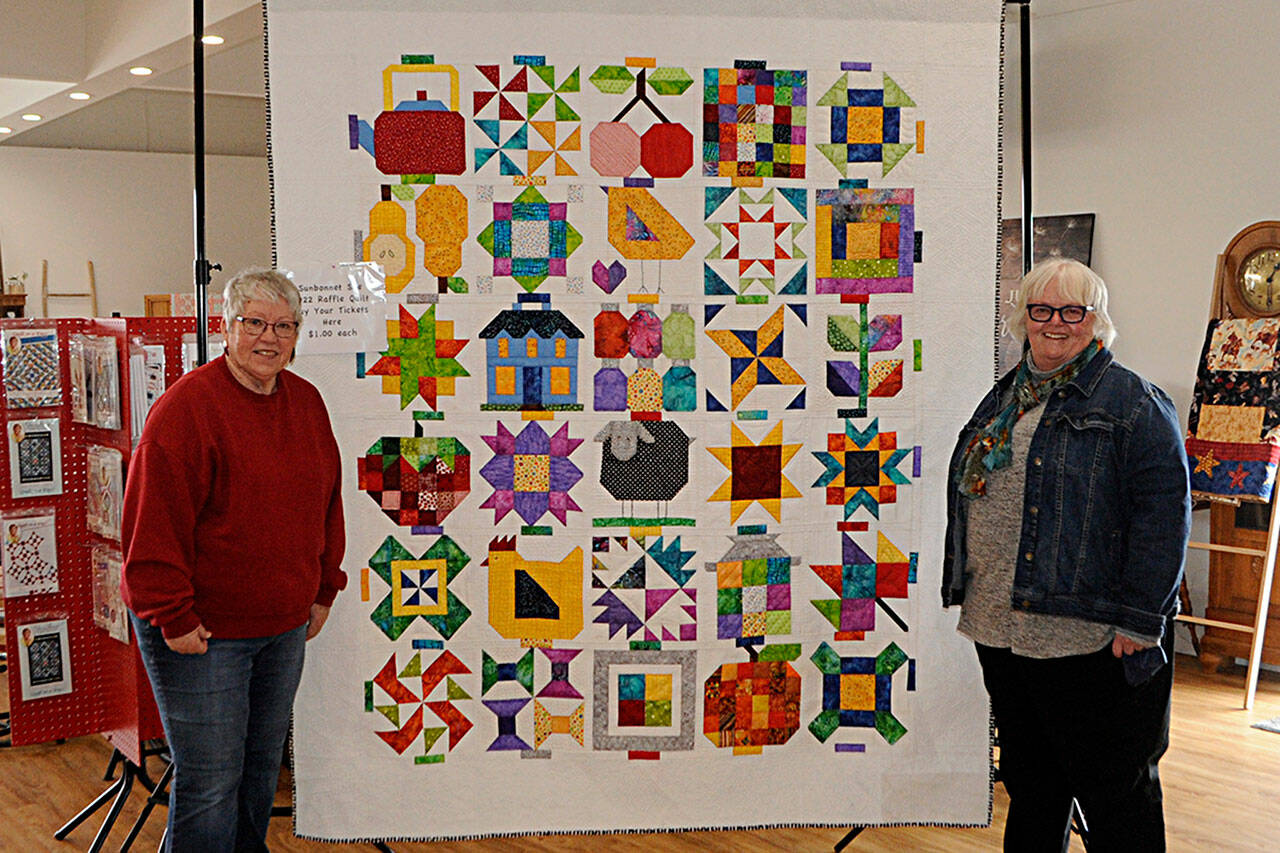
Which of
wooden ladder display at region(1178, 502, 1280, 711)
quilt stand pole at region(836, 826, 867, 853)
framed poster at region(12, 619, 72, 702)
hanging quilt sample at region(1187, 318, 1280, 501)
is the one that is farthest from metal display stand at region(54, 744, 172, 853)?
hanging quilt sample at region(1187, 318, 1280, 501)

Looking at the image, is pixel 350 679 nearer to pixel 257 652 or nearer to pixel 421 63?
pixel 257 652

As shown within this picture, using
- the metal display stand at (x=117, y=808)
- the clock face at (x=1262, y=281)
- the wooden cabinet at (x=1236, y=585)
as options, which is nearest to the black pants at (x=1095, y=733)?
the metal display stand at (x=117, y=808)

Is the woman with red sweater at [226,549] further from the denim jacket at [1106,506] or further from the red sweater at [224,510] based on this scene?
the denim jacket at [1106,506]

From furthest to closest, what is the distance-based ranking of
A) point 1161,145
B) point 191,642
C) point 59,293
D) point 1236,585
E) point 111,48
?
point 59,293 → point 111,48 → point 1161,145 → point 1236,585 → point 191,642

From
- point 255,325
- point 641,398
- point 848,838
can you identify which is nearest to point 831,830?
point 848,838

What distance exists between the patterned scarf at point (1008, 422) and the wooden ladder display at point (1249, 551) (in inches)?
100

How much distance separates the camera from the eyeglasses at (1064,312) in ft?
7.02

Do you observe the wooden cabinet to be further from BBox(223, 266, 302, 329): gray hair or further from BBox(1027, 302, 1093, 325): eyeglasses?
BBox(223, 266, 302, 329): gray hair

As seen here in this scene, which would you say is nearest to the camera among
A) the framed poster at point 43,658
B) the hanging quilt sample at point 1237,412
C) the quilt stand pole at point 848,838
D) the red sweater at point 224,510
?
the red sweater at point 224,510

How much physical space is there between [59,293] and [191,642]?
9.89 m

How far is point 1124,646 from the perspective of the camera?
6.80 ft

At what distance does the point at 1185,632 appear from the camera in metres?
5.00

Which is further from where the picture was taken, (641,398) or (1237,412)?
(1237,412)

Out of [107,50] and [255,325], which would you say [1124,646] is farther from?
[107,50]
